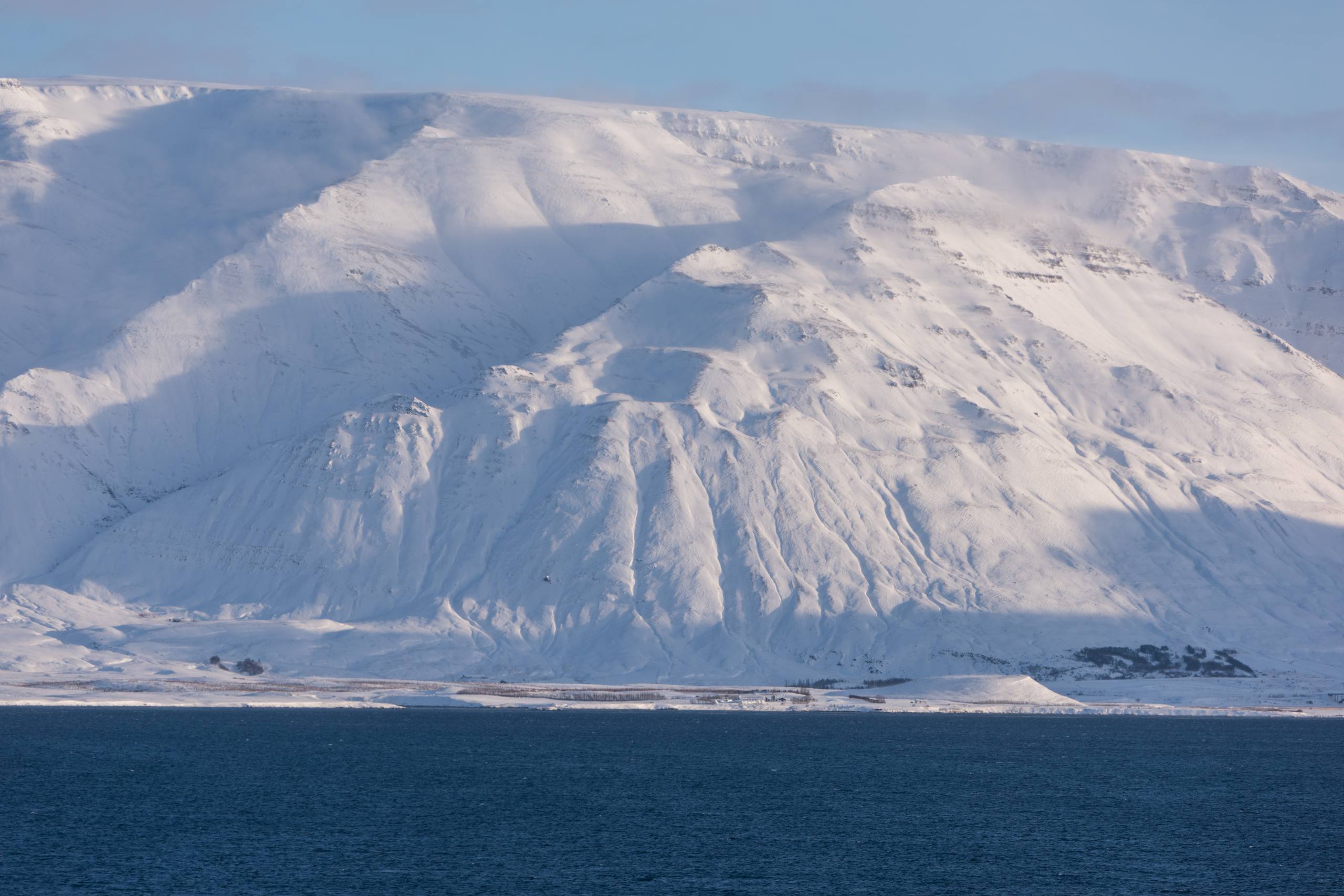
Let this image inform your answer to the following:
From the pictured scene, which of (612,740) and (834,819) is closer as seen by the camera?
(834,819)

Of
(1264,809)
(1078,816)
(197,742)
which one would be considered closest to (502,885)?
(1078,816)

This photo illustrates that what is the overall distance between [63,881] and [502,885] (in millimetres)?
22627

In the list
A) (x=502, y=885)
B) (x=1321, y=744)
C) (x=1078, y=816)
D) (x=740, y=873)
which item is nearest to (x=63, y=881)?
(x=502, y=885)

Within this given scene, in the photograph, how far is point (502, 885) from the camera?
9181cm

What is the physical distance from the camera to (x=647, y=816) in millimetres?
119250

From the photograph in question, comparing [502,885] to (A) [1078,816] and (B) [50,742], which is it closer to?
(A) [1078,816]

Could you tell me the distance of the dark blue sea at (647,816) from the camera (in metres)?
94.8

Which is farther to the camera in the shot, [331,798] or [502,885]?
[331,798]

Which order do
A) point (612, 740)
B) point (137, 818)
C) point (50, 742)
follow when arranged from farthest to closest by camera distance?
point (612, 740) < point (50, 742) < point (137, 818)

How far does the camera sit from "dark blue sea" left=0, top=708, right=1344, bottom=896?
94.8 metres

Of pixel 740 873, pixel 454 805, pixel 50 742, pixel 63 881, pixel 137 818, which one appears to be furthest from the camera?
pixel 50 742

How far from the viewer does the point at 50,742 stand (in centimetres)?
16600

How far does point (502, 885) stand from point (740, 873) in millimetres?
13656

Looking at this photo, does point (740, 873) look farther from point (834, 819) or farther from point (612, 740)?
point (612, 740)
